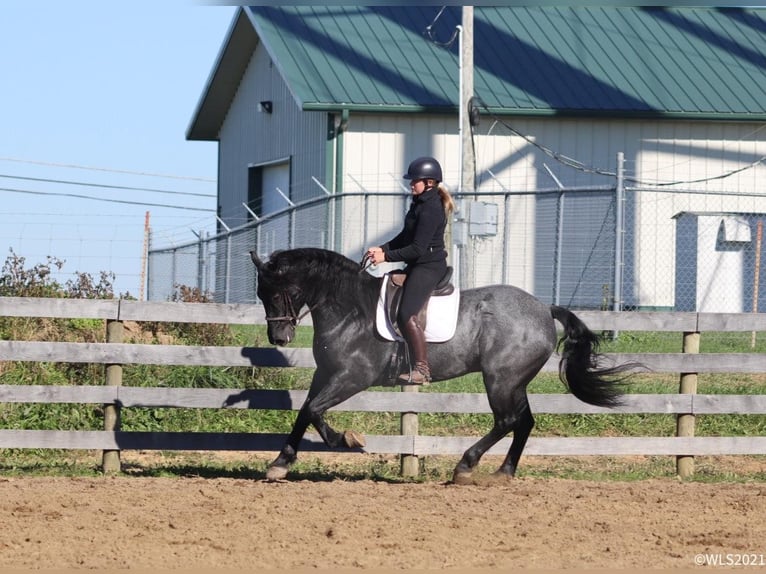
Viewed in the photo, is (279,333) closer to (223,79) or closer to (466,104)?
(466,104)

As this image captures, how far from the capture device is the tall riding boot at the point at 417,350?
8.49 metres

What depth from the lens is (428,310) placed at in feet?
28.4

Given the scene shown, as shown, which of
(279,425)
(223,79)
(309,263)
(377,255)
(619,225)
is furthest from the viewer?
(223,79)

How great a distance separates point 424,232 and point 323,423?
157 cm

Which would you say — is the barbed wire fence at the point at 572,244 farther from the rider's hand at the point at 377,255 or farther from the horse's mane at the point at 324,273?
the rider's hand at the point at 377,255

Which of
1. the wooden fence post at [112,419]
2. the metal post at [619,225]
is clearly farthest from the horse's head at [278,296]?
the metal post at [619,225]

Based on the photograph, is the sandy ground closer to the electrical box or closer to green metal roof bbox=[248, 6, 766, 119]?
the electrical box

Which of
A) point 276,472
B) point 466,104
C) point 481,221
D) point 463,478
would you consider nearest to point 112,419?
point 276,472

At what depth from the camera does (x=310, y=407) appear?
852 centimetres

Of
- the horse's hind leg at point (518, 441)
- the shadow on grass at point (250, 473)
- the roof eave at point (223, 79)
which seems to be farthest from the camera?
the roof eave at point (223, 79)

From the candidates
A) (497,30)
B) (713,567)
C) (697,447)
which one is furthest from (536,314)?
(497,30)

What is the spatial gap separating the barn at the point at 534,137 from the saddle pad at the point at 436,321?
35.0 ft

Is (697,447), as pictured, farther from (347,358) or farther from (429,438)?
(347,358)

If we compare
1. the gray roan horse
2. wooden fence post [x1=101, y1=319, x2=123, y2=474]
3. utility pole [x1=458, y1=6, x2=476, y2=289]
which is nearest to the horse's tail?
the gray roan horse
